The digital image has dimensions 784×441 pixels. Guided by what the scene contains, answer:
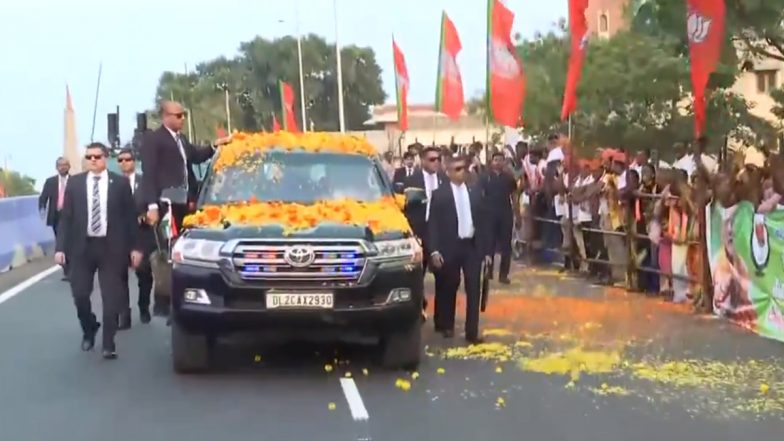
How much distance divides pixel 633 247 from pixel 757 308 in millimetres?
3939

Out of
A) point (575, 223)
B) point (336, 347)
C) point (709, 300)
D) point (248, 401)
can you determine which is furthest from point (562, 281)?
point (248, 401)

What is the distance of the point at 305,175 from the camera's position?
1168 cm

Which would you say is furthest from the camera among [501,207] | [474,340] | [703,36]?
[501,207]

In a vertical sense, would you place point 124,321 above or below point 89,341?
below

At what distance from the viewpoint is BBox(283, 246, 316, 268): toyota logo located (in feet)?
33.6

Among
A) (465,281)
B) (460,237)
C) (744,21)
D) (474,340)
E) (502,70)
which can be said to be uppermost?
(744,21)

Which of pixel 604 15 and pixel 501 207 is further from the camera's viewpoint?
pixel 604 15

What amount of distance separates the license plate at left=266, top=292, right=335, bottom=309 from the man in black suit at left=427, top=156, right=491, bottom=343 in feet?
8.32

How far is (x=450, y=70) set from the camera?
27.1 metres

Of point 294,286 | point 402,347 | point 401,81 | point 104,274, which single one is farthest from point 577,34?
point 401,81

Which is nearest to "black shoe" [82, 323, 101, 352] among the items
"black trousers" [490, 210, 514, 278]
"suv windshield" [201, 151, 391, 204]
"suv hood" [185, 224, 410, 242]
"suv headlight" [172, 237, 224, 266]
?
"suv windshield" [201, 151, 391, 204]

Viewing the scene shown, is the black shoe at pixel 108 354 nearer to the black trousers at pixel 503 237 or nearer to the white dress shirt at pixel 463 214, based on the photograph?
the white dress shirt at pixel 463 214

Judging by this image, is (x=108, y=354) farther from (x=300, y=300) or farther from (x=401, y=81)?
(x=401, y=81)

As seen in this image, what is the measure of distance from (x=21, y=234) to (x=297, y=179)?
14.5m
